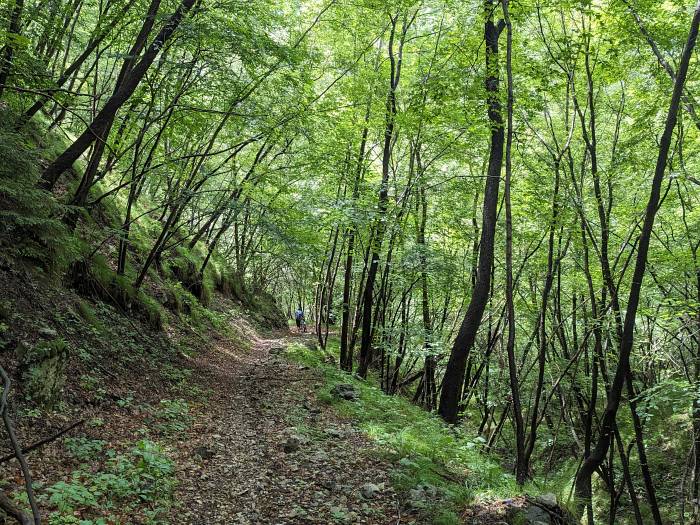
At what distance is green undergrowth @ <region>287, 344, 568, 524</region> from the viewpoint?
18.5 feet

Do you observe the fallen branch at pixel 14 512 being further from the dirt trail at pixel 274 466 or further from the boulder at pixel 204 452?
the boulder at pixel 204 452

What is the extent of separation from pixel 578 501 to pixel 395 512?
11.8 ft

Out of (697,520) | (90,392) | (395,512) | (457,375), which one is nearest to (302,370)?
(457,375)

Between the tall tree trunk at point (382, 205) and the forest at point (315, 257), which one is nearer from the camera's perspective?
the forest at point (315, 257)

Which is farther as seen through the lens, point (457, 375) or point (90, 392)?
point (457, 375)

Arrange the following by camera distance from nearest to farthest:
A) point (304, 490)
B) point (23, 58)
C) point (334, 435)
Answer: point (304, 490) < point (23, 58) < point (334, 435)

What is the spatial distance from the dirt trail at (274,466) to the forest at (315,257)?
4 centimetres

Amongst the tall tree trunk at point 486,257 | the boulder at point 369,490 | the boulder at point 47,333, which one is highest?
the tall tree trunk at point 486,257

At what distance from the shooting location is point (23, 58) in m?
6.25

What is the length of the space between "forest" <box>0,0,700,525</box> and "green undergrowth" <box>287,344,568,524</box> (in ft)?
0.18

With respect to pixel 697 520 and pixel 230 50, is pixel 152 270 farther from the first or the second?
pixel 697 520

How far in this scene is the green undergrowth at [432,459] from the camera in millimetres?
5641

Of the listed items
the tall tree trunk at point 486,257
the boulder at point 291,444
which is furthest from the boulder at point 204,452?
the tall tree trunk at point 486,257

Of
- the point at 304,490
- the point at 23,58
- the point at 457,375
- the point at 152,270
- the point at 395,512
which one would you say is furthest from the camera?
the point at 152,270
